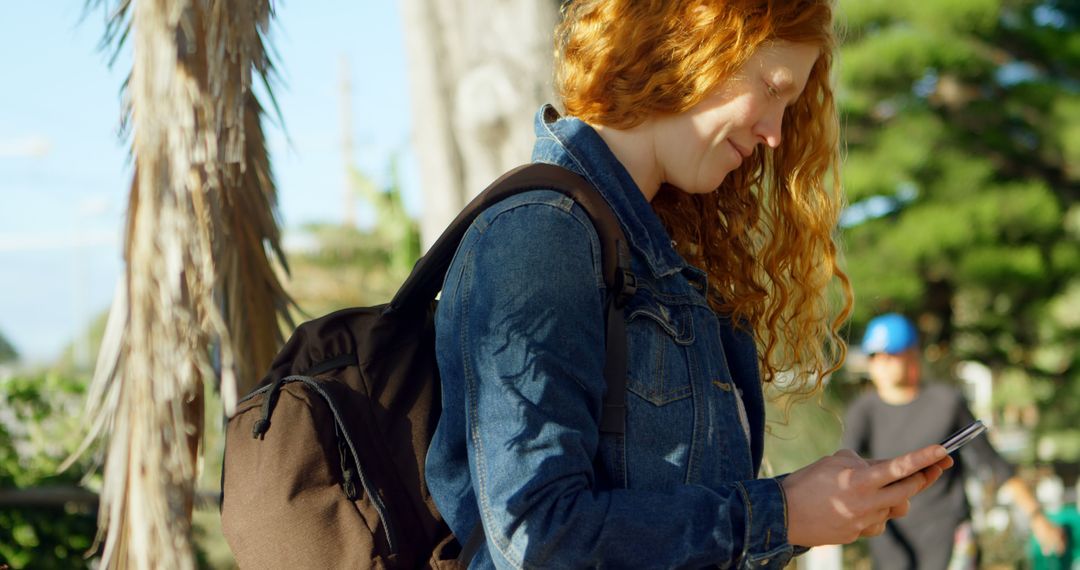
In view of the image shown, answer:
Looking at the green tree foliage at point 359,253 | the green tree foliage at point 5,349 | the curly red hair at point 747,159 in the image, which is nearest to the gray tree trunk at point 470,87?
the curly red hair at point 747,159

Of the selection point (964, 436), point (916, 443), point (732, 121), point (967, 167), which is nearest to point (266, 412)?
point (732, 121)

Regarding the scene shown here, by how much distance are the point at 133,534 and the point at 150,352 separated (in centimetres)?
23

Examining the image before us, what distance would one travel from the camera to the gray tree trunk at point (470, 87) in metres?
2.91

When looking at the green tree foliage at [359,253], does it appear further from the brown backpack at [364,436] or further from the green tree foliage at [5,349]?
the brown backpack at [364,436]

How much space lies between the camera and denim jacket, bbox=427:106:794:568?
3.82 feet

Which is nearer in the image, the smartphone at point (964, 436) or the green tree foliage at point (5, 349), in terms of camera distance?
the smartphone at point (964, 436)

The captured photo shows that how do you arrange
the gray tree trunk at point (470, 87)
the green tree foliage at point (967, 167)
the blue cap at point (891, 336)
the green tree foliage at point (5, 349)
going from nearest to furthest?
the gray tree trunk at point (470, 87), the blue cap at point (891, 336), the green tree foliage at point (5, 349), the green tree foliage at point (967, 167)

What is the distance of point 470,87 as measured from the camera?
301cm

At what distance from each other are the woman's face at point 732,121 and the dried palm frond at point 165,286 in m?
0.60

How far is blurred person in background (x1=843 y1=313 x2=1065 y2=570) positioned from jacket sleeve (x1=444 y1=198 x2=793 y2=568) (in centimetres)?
364

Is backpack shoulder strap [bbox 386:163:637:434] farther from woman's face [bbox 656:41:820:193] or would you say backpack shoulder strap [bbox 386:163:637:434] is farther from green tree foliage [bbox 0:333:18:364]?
green tree foliage [bbox 0:333:18:364]

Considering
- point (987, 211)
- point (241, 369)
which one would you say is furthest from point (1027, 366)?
point (241, 369)

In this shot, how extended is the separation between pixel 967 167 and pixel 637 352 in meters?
8.68

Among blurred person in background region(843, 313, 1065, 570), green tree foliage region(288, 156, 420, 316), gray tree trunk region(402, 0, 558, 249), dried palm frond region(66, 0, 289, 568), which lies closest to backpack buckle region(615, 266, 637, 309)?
dried palm frond region(66, 0, 289, 568)
